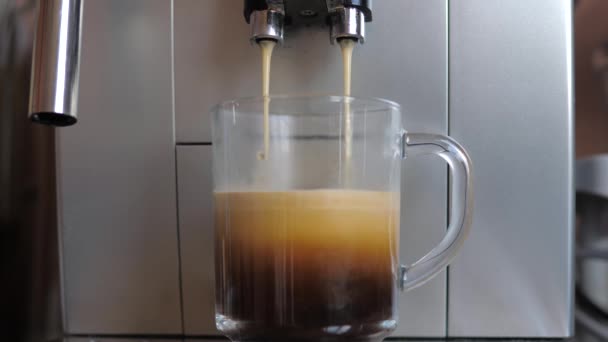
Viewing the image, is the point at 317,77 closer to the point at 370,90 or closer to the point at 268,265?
the point at 370,90

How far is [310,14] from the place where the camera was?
0.46 m

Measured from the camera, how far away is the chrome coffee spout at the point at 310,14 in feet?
1.41

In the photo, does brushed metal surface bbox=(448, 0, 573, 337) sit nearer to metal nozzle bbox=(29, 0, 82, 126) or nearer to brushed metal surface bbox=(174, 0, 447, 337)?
brushed metal surface bbox=(174, 0, 447, 337)

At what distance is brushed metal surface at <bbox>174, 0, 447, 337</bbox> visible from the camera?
0.51 m

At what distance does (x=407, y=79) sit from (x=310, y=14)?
12cm

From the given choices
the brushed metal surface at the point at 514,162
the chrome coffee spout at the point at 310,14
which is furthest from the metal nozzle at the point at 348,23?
the brushed metal surface at the point at 514,162

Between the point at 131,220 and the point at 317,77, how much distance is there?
8.8 inches

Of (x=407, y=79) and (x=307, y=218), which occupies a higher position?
(x=407, y=79)

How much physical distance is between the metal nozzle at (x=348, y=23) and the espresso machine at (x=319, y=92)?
0.19ft

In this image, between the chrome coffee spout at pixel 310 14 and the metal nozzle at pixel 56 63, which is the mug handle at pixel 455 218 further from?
the metal nozzle at pixel 56 63

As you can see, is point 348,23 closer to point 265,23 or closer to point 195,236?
point 265,23

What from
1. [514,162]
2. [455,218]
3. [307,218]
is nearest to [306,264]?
[307,218]

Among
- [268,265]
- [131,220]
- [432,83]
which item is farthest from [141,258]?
[432,83]

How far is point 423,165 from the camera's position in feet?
1.68
